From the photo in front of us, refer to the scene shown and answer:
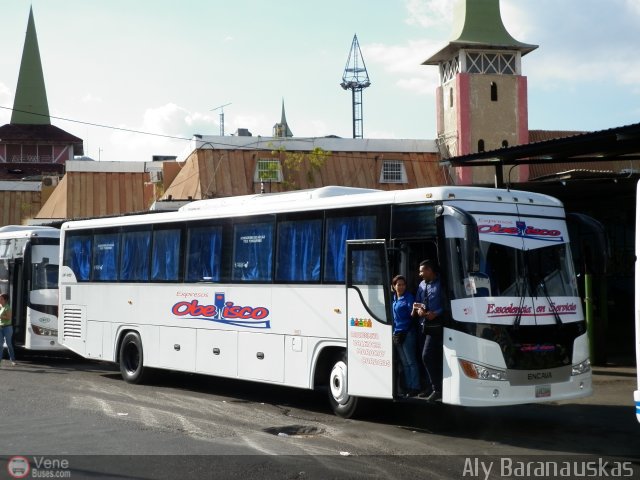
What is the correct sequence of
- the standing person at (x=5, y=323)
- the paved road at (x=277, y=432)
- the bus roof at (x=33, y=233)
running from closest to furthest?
the paved road at (x=277, y=432)
the standing person at (x=5, y=323)
the bus roof at (x=33, y=233)

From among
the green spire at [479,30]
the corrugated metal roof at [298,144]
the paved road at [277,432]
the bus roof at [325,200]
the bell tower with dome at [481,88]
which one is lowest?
the paved road at [277,432]

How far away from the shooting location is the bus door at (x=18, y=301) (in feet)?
74.3

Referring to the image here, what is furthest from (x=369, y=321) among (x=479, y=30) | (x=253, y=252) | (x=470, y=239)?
(x=479, y=30)

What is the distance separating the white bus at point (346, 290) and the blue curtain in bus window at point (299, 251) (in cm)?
3

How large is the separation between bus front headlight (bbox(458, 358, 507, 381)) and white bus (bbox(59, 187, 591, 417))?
13mm

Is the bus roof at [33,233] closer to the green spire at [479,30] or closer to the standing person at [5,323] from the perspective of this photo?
the standing person at [5,323]

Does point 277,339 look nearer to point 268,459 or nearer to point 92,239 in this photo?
point 268,459

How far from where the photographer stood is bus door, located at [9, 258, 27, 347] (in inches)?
892

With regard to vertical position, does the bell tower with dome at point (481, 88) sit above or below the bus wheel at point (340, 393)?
above

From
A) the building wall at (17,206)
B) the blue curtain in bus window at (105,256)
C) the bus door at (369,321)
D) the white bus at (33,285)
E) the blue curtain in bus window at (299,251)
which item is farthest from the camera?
the building wall at (17,206)

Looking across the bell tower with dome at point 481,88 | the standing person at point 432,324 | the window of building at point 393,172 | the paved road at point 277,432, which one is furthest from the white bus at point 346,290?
the bell tower with dome at point 481,88

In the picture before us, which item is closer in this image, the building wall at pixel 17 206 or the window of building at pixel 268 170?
the window of building at pixel 268 170

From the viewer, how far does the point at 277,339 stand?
1433 cm

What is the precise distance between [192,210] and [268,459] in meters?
7.76
